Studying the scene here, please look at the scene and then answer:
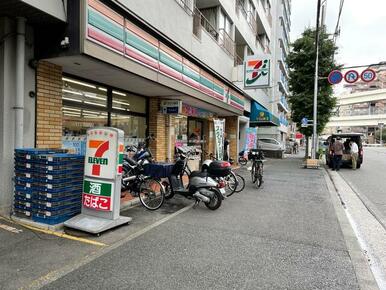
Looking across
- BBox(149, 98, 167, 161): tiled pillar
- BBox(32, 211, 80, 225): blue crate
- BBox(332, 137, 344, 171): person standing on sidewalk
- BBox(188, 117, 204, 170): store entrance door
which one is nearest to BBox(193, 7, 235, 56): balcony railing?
BBox(149, 98, 167, 161): tiled pillar

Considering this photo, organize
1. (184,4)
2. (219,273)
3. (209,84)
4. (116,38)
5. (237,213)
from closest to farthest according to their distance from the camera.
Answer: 1. (219,273)
2. (116,38)
3. (237,213)
4. (184,4)
5. (209,84)

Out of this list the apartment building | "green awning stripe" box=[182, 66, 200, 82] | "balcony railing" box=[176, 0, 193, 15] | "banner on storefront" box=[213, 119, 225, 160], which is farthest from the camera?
"banner on storefront" box=[213, 119, 225, 160]

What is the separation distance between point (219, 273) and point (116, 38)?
191 inches

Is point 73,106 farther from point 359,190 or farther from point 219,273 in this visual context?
point 359,190

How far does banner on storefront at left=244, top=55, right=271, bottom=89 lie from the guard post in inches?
393

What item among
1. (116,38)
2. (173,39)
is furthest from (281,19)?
(116,38)

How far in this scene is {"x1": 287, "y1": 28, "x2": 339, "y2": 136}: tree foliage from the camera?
811 inches

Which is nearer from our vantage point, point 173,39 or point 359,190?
point 173,39

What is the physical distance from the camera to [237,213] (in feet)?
20.0

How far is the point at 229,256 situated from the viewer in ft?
12.6

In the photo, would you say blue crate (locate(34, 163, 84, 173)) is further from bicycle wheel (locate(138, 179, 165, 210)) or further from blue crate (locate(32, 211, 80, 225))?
bicycle wheel (locate(138, 179, 165, 210))

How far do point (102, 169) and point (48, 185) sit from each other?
874mm

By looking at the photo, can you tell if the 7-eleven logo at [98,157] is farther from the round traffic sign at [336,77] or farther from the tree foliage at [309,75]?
the tree foliage at [309,75]

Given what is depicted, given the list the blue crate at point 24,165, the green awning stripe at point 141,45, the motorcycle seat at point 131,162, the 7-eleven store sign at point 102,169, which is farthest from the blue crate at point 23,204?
the green awning stripe at point 141,45
